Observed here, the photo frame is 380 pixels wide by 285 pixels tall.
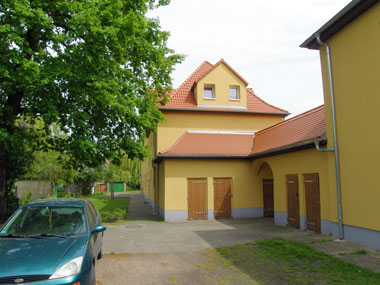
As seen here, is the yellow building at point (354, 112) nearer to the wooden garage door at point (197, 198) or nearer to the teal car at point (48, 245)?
the wooden garage door at point (197, 198)


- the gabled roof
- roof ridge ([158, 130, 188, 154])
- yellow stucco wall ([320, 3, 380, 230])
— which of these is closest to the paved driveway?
yellow stucco wall ([320, 3, 380, 230])

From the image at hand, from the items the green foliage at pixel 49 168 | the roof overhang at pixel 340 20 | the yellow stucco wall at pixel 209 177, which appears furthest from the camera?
the green foliage at pixel 49 168

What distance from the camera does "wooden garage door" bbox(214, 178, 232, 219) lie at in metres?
16.2

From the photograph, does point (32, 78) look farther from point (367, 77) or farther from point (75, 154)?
point (367, 77)

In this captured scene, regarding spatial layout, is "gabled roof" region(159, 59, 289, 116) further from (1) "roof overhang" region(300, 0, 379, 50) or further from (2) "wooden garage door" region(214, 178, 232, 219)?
(1) "roof overhang" region(300, 0, 379, 50)

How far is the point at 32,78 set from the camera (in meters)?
10.2

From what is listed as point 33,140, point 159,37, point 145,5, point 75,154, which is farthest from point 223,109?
point 33,140

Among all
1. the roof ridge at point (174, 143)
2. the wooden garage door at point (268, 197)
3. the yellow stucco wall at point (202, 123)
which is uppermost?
the yellow stucco wall at point (202, 123)

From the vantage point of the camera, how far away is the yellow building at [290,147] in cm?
855

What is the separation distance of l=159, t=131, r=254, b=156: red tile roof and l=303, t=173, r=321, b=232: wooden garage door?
496 cm

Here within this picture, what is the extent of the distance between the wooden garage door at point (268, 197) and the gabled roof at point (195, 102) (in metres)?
4.40

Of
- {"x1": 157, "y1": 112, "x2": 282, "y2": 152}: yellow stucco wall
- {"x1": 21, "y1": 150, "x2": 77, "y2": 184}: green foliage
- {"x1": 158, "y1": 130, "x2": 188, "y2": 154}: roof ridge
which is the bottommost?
{"x1": 21, "y1": 150, "x2": 77, "y2": 184}: green foliage

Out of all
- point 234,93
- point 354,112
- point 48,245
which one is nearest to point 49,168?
point 234,93

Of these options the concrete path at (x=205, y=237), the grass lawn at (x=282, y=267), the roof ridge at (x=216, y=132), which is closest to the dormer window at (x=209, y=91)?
the roof ridge at (x=216, y=132)
